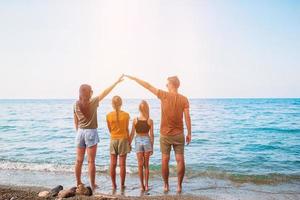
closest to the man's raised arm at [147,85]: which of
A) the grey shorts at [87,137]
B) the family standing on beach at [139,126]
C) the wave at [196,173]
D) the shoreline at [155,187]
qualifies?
the family standing on beach at [139,126]

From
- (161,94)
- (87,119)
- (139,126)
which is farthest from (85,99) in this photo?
(161,94)

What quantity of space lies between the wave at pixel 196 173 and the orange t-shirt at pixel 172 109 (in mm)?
3056

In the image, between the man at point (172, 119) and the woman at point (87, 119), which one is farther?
the man at point (172, 119)

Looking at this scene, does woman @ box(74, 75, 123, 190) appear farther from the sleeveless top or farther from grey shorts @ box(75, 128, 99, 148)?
the sleeveless top

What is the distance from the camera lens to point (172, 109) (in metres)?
6.33

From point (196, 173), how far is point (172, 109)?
3.89 m

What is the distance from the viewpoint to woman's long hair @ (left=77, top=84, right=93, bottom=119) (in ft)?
20.0

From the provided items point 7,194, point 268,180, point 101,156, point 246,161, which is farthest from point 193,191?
point 101,156

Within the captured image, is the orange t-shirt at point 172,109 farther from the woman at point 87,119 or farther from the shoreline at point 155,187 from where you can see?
the shoreline at point 155,187

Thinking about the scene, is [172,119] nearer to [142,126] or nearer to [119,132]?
[142,126]

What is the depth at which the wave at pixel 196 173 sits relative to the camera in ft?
28.7

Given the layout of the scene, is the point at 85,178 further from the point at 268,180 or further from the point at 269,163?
the point at 269,163

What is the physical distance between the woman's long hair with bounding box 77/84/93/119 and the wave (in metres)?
3.70

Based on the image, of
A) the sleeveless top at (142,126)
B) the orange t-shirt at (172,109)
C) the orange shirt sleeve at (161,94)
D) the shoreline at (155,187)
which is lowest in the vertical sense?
the shoreline at (155,187)
